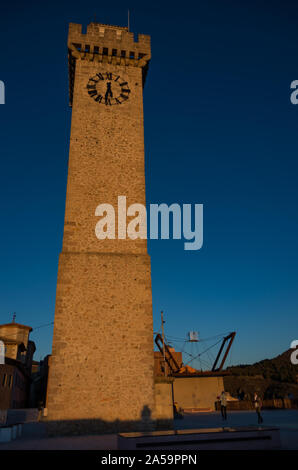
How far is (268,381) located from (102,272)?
39223 millimetres

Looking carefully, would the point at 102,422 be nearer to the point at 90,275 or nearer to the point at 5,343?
the point at 90,275

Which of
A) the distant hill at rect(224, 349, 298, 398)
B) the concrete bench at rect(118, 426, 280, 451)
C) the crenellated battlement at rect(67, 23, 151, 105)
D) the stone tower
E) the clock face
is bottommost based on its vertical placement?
the distant hill at rect(224, 349, 298, 398)

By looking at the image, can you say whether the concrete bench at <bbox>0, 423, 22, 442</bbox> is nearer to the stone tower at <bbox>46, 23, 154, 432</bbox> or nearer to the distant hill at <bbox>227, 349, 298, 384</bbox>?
the stone tower at <bbox>46, 23, 154, 432</bbox>

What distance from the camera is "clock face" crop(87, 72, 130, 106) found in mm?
18672

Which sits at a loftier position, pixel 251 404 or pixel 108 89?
pixel 108 89

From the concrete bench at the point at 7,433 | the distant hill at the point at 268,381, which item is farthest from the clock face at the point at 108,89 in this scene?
the distant hill at the point at 268,381

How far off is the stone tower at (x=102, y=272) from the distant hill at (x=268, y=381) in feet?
65.5

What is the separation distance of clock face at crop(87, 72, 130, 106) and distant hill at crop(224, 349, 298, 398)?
24.9 meters

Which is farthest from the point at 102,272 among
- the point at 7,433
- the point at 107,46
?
the point at 107,46

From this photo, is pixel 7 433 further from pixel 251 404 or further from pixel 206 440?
pixel 251 404

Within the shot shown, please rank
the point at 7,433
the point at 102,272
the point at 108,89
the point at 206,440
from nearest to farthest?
1. the point at 206,440
2. the point at 7,433
3. the point at 102,272
4. the point at 108,89

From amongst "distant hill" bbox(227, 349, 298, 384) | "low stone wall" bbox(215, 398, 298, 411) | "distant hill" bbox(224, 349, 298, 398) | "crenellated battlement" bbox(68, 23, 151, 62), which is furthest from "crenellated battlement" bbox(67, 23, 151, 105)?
"distant hill" bbox(227, 349, 298, 384)

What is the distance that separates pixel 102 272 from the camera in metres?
14.8
